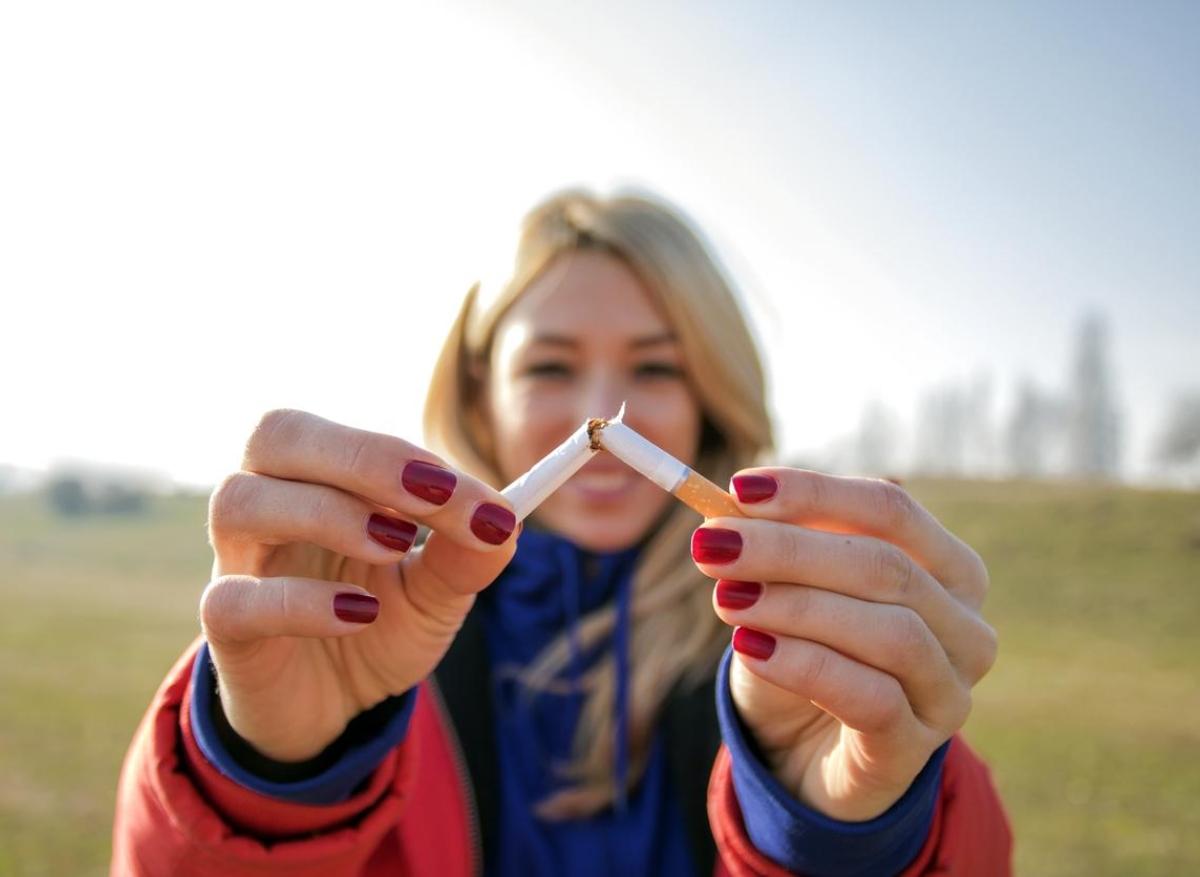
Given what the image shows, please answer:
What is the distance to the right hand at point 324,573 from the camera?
6.18 feet

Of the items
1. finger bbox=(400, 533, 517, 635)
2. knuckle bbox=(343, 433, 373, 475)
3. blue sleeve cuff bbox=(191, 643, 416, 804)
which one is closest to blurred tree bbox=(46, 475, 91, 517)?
blue sleeve cuff bbox=(191, 643, 416, 804)

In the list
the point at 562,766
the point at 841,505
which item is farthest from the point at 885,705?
the point at 562,766

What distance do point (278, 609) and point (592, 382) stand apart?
6.78 ft

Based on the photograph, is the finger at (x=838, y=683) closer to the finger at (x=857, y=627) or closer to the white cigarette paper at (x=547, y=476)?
the finger at (x=857, y=627)

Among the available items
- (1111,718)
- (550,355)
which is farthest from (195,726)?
(1111,718)

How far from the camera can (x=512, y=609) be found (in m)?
3.67

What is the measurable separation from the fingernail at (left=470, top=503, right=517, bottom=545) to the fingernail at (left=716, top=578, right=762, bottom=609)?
53cm

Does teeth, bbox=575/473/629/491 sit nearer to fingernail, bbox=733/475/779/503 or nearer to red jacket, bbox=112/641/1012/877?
red jacket, bbox=112/641/1012/877

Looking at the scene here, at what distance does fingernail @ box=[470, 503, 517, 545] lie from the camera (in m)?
2.01

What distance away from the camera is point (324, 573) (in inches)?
92.4

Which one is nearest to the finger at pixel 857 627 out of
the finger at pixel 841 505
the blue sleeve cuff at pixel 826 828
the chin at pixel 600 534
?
the finger at pixel 841 505

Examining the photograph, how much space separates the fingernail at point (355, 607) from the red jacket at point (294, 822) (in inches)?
24.2

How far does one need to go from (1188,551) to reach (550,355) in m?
36.7

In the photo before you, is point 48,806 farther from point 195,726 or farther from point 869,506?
point 869,506
